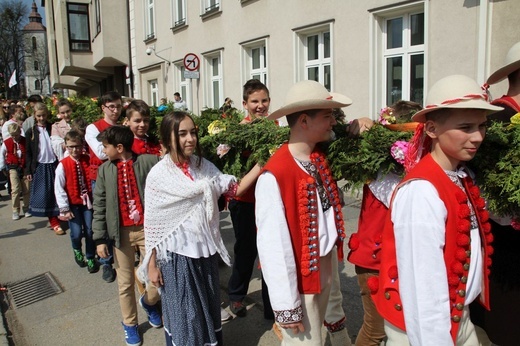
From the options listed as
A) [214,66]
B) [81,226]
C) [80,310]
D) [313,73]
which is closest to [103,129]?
[81,226]

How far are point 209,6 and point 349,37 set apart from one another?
667cm

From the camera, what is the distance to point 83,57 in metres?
24.9

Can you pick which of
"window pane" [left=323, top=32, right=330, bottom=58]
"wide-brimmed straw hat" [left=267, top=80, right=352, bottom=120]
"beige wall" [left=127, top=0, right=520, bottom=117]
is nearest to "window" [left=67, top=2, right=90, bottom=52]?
"beige wall" [left=127, top=0, right=520, bottom=117]

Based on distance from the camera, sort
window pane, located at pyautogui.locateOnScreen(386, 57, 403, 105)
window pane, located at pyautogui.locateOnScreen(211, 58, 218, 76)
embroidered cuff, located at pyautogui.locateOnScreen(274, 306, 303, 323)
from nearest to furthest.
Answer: embroidered cuff, located at pyautogui.locateOnScreen(274, 306, 303, 323) < window pane, located at pyautogui.locateOnScreen(386, 57, 403, 105) < window pane, located at pyautogui.locateOnScreen(211, 58, 218, 76)

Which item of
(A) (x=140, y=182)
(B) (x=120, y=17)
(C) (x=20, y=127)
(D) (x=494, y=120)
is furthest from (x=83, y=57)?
(D) (x=494, y=120)

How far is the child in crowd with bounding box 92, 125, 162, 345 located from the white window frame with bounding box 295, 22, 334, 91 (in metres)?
6.82

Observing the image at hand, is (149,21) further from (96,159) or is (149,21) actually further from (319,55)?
(96,159)

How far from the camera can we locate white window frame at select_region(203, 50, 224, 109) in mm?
14297

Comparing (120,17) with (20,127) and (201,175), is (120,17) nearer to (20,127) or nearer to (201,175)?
(20,127)

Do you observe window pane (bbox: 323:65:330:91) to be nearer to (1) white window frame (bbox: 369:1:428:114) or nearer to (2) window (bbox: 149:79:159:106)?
(1) white window frame (bbox: 369:1:428:114)

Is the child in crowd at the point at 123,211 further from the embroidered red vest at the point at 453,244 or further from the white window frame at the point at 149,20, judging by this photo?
the white window frame at the point at 149,20

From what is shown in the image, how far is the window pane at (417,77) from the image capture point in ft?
27.0

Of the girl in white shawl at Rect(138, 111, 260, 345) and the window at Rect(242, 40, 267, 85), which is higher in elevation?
the window at Rect(242, 40, 267, 85)

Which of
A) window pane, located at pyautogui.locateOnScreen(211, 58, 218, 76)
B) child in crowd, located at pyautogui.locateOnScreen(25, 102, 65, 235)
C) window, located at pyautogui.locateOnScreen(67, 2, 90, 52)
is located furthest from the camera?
window, located at pyautogui.locateOnScreen(67, 2, 90, 52)
